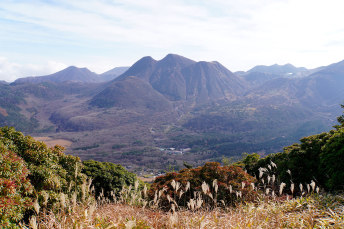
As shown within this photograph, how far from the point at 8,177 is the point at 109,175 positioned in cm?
770

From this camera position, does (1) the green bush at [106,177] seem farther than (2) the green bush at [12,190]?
Yes

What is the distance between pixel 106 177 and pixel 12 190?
25.5 ft

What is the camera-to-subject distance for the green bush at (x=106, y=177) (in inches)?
501

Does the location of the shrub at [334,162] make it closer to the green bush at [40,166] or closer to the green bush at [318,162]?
the green bush at [318,162]

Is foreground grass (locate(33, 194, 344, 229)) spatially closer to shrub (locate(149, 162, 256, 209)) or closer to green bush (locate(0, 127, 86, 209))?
green bush (locate(0, 127, 86, 209))

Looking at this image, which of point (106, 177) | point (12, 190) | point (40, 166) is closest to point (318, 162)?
point (106, 177)

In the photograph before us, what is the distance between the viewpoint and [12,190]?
543 centimetres

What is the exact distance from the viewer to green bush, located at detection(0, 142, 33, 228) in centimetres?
520

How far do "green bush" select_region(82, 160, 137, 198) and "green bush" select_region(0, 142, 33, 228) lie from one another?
645 centimetres

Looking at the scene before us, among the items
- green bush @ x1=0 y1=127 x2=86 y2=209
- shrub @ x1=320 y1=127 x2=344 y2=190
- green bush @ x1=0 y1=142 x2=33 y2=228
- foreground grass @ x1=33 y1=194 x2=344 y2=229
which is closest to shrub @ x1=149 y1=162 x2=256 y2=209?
foreground grass @ x1=33 y1=194 x2=344 y2=229

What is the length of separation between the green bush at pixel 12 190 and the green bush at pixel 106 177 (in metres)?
6.45

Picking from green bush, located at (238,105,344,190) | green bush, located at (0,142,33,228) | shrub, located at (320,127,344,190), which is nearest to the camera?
green bush, located at (0,142,33,228)

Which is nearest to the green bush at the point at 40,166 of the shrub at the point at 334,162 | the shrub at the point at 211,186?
the shrub at the point at 211,186

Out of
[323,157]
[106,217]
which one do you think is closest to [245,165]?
[323,157]
